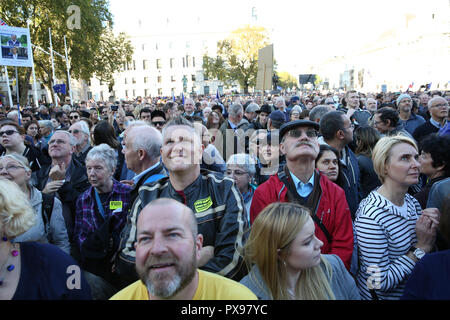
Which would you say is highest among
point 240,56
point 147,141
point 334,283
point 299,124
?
point 240,56

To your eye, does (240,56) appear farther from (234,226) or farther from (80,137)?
(234,226)

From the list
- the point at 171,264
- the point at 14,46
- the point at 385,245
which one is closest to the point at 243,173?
the point at 385,245

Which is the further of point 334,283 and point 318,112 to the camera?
point 318,112

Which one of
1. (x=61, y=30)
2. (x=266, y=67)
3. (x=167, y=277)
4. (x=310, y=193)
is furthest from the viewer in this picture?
(x=61, y=30)

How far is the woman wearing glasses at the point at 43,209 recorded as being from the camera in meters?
3.14

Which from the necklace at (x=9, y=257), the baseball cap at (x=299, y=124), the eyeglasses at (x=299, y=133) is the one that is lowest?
the necklace at (x=9, y=257)

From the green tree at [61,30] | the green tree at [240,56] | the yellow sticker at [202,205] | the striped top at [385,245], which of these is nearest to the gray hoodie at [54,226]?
the yellow sticker at [202,205]

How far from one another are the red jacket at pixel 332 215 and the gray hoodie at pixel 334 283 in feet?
1.22

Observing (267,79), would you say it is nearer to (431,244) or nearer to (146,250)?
(431,244)

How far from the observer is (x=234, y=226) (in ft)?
7.91

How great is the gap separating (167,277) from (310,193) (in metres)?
1.45

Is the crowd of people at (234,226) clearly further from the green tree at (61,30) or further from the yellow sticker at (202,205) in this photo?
the green tree at (61,30)

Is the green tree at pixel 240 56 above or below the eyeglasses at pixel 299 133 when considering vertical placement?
above
